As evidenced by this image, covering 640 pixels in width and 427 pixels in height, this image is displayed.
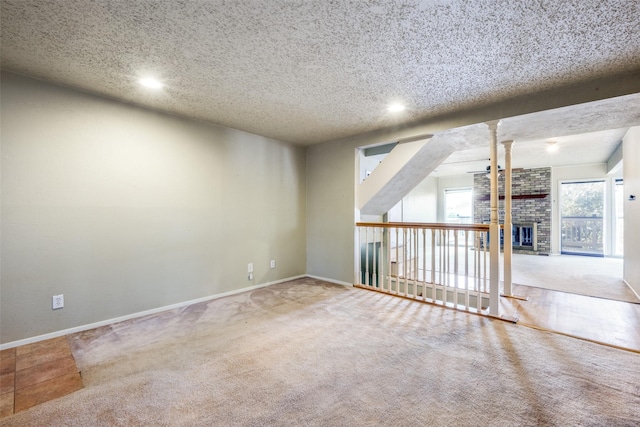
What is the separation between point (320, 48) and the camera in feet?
6.26

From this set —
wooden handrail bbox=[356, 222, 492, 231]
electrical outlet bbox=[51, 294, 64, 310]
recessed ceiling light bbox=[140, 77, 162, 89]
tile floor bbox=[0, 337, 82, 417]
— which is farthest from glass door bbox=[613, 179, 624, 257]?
electrical outlet bbox=[51, 294, 64, 310]

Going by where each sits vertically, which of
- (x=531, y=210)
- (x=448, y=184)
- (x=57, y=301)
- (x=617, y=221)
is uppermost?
(x=448, y=184)

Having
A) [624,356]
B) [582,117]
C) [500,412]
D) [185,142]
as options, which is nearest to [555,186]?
[582,117]

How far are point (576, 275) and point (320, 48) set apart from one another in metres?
5.81

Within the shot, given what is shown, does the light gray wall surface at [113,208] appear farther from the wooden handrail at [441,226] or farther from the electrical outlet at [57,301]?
the wooden handrail at [441,226]

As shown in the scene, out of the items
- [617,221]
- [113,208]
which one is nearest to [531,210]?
[617,221]

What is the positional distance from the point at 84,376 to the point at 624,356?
392 centimetres

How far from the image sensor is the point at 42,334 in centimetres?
238

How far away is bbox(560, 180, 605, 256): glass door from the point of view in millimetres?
6742

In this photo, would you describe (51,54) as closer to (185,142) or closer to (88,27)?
(88,27)

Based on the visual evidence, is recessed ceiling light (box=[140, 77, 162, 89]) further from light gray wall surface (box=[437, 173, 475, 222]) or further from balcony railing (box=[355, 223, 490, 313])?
light gray wall surface (box=[437, 173, 475, 222])

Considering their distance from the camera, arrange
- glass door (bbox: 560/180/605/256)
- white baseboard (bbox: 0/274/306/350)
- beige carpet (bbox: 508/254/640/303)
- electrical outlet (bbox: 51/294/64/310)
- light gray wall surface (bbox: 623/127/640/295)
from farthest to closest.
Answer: glass door (bbox: 560/180/605/256) < beige carpet (bbox: 508/254/640/303) < light gray wall surface (bbox: 623/127/640/295) < electrical outlet (bbox: 51/294/64/310) < white baseboard (bbox: 0/274/306/350)

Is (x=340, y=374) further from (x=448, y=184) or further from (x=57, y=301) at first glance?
(x=448, y=184)

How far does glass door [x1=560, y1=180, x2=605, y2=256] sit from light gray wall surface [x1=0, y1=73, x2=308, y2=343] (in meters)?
7.98
